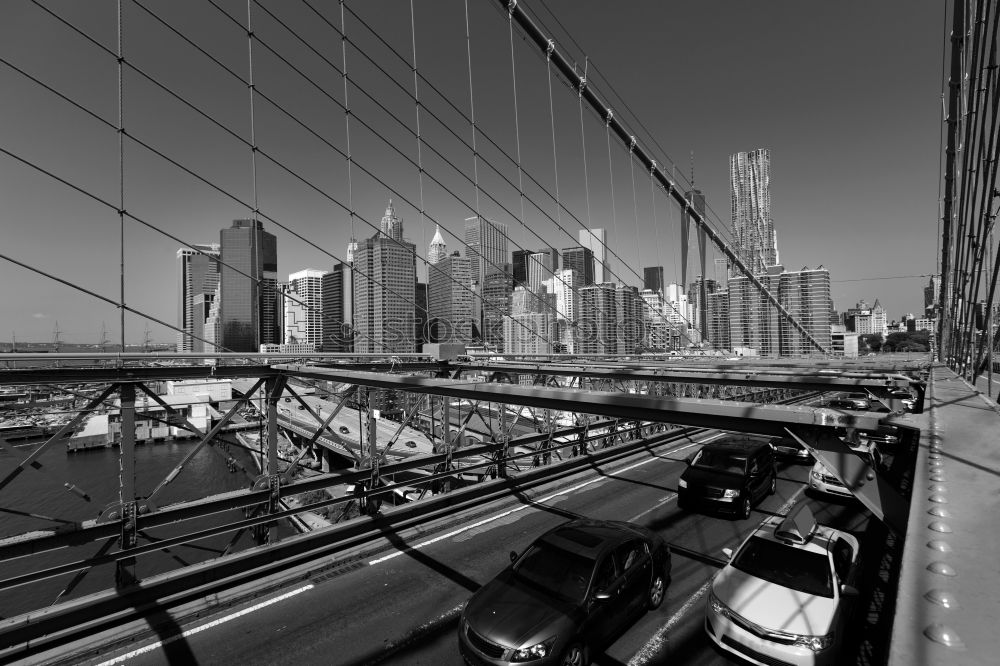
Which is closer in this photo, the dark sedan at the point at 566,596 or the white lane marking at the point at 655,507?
the dark sedan at the point at 566,596

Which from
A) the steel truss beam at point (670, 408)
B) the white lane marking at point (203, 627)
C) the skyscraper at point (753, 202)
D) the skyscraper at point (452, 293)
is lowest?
the white lane marking at point (203, 627)

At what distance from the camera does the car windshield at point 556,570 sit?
641 cm

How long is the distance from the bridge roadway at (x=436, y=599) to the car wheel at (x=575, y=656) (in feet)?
1.47

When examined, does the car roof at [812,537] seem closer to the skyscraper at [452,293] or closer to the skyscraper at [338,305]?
the skyscraper at [338,305]

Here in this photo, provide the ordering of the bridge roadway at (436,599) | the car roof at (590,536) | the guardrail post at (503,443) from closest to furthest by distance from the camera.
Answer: the bridge roadway at (436,599) < the car roof at (590,536) < the guardrail post at (503,443)

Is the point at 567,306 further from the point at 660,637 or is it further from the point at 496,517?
the point at 660,637

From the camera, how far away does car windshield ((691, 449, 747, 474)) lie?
11.9 meters

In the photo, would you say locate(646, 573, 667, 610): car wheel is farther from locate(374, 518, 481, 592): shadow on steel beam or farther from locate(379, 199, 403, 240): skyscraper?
locate(379, 199, 403, 240): skyscraper

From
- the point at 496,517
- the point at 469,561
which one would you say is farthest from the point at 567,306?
the point at 469,561

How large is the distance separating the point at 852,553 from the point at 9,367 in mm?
13249

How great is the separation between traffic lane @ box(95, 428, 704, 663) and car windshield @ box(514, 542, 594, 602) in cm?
149

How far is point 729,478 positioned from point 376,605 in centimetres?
852

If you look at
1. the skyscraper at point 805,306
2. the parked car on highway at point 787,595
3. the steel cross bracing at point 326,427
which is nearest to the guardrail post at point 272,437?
the steel cross bracing at point 326,427

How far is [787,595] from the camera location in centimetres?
654
